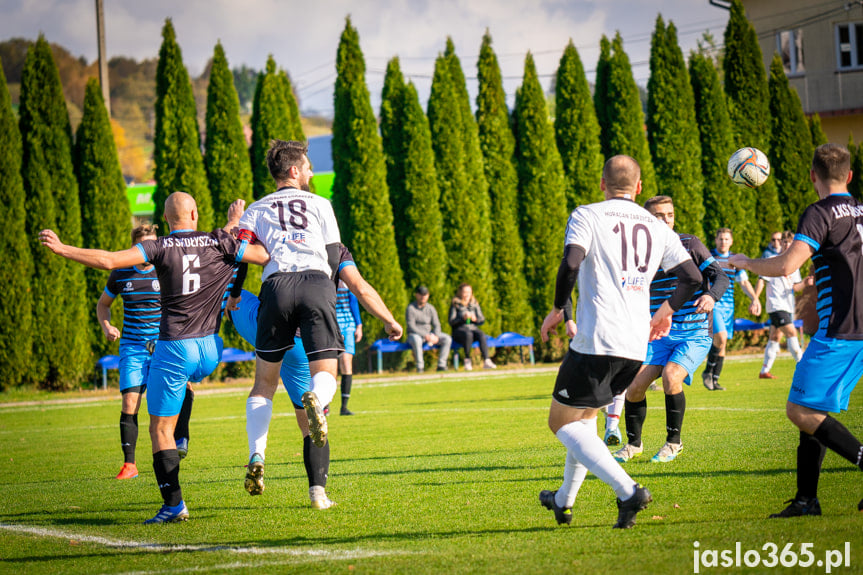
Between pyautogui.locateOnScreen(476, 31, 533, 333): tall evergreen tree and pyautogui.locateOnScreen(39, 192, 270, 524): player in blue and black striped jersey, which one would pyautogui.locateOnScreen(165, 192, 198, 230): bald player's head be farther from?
pyautogui.locateOnScreen(476, 31, 533, 333): tall evergreen tree

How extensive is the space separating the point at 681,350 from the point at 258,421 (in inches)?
158

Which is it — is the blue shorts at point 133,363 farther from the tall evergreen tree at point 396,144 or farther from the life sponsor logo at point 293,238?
the tall evergreen tree at point 396,144

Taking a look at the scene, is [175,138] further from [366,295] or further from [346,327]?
[366,295]

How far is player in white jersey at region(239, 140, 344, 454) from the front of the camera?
19.1 ft

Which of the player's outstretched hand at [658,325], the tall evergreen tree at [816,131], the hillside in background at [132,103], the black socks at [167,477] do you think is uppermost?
the hillside in background at [132,103]

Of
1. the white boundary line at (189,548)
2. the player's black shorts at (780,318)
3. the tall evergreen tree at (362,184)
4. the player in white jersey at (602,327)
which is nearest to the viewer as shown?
the white boundary line at (189,548)

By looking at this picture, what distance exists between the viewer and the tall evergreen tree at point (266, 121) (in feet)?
73.9

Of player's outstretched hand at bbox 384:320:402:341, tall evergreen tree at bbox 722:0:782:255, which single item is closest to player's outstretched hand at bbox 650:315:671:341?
player's outstretched hand at bbox 384:320:402:341

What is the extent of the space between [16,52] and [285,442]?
3071 inches

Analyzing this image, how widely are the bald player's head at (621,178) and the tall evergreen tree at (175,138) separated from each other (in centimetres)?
1722

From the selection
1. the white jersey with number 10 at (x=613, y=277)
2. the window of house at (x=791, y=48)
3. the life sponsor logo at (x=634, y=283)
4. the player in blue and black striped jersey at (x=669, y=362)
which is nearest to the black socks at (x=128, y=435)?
the player in blue and black striped jersey at (x=669, y=362)

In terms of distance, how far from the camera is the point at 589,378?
16.4 feet

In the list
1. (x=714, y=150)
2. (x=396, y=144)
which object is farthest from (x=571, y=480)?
(x=714, y=150)

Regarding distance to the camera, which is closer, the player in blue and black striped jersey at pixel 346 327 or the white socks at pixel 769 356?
the player in blue and black striped jersey at pixel 346 327
